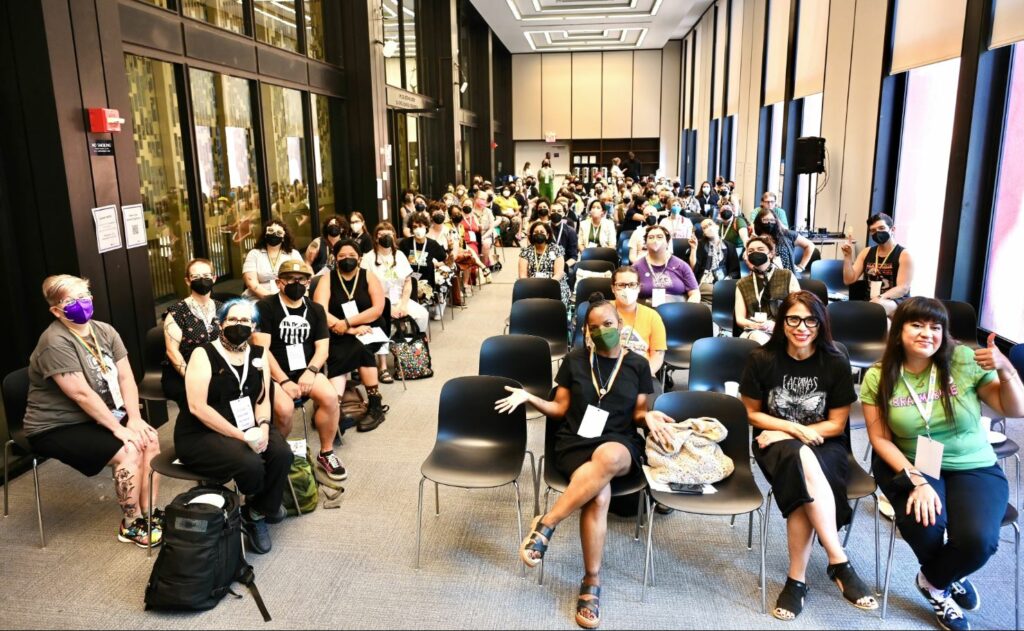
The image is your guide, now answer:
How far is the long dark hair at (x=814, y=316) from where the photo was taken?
332cm

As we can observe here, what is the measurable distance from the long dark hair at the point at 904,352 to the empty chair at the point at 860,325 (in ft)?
7.04

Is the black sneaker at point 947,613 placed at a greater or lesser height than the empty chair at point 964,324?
lesser

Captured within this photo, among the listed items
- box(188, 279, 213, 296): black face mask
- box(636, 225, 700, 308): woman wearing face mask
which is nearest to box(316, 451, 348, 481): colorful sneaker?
box(188, 279, 213, 296): black face mask

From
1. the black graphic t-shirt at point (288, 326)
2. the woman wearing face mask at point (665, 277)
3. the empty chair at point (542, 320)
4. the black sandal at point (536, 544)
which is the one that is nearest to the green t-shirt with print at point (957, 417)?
the black sandal at point (536, 544)

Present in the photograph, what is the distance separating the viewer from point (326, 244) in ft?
24.2

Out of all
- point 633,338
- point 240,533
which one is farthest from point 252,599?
point 633,338

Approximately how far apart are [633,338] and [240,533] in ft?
8.08

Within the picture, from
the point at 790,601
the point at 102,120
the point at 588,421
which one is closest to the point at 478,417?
the point at 588,421

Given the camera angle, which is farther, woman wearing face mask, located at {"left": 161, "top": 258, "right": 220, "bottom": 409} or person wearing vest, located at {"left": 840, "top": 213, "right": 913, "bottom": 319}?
person wearing vest, located at {"left": 840, "top": 213, "right": 913, "bottom": 319}

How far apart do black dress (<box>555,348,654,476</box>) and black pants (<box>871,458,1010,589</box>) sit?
1197 millimetres

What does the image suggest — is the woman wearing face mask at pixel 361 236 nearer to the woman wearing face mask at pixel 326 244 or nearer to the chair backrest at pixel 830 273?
the woman wearing face mask at pixel 326 244

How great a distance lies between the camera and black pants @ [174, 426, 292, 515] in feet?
11.6

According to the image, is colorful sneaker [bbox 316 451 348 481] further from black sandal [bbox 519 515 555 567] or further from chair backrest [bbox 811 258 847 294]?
chair backrest [bbox 811 258 847 294]

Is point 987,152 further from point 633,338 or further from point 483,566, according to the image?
point 483,566
